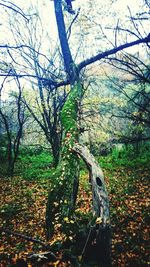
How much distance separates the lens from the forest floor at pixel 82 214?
15.9ft

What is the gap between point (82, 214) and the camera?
4891 mm

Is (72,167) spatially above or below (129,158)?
below

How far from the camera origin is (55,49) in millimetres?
16531

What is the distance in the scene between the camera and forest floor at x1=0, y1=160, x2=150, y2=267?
4836 mm

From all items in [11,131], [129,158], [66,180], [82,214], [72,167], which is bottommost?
[82,214]

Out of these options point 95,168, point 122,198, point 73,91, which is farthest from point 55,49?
point 95,168

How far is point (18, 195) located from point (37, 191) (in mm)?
701

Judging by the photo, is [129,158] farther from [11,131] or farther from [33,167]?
[11,131]

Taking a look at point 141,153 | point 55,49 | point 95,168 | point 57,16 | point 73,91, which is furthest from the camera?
point 55,49

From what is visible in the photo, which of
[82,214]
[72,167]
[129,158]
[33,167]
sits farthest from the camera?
[33,167]

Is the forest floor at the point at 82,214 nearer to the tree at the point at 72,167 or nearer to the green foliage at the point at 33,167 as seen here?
the tree at the point at 72,167

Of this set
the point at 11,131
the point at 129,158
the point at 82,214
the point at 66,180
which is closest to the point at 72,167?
the point at 66,180

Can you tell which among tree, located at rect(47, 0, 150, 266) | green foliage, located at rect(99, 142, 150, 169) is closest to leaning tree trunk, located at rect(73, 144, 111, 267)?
tree, located at rect(47, 0, 150, 266)

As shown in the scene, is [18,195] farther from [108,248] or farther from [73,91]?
[108,248]
